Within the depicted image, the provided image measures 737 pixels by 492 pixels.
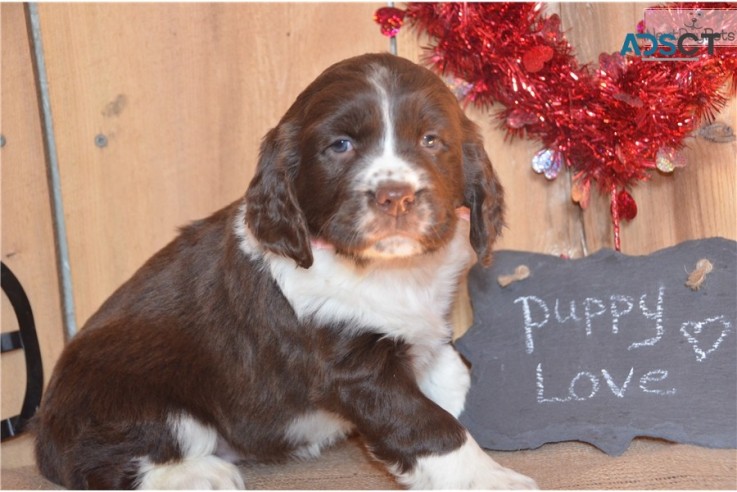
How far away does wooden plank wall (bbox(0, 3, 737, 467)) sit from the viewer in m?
4.34

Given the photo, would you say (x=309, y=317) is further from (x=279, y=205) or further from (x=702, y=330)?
(x=702, y=330)

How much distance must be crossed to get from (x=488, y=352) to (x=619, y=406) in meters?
0.64

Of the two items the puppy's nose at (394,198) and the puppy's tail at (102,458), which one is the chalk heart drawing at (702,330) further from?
the puppy's tail at (102,458)

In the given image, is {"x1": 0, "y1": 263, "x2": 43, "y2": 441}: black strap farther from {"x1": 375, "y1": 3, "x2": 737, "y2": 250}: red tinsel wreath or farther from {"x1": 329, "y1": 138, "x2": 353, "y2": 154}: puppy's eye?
{"x1": 375, "y1": 3, "x2": 737, "y2": 250}: red tinsel wreath

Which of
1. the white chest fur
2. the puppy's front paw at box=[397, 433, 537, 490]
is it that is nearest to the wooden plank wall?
the white chest fur

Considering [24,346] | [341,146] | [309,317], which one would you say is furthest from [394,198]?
[24,346]

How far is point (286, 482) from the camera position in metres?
3.40

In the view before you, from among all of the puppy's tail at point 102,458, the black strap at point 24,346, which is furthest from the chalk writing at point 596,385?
the black strap at point 24,346

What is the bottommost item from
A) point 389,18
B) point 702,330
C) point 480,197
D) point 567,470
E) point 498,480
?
point 567,470

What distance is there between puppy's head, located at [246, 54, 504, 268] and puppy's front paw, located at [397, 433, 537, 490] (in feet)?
2.26

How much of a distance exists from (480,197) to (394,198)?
2.08 ft

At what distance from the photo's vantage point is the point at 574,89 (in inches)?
152

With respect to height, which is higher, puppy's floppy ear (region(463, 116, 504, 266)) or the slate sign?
puppy's floppy ear (region(463, 116, 504, 266))

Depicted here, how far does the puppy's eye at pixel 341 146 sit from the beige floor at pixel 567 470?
1254 millimetres
